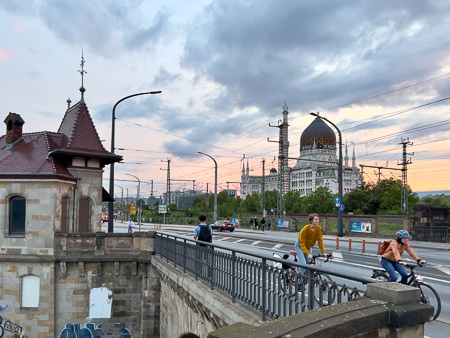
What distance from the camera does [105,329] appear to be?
17.7 metres

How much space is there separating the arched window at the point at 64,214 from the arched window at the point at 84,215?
0.77m

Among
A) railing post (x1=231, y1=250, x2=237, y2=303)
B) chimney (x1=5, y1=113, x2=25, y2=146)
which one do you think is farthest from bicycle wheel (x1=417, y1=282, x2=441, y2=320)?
chimney (x1=5, y1=113, x2=25, y2=146)

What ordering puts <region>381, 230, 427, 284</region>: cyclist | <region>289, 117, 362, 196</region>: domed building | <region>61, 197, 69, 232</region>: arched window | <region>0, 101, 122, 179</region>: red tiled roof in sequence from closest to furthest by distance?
1. <region>381, 230, 427, 284</region>: cyclist
2. <region>0, 101, 122, 179</region>: red tiled roof
3. <region>61, 197, 69, 232</region>: arched window
4. <region>289, 117, 362, 196</region>: domed building

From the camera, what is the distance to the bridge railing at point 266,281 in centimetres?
460

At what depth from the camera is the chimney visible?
67.4 feet

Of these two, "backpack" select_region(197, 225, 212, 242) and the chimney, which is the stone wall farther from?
the chimney

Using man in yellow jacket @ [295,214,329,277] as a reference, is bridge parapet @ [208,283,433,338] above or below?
below

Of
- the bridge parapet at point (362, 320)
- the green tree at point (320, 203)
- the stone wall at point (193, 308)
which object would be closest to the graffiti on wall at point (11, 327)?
the stone wall at point (193, 308)

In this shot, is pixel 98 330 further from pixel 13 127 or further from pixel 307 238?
pixel 307 238

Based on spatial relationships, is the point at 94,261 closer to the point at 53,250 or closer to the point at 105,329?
the point at 53,250

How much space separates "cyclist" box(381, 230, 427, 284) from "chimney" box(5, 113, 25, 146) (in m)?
18.5

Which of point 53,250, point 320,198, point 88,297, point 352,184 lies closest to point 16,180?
point 53,250

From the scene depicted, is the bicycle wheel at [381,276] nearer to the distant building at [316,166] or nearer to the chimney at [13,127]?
the chimney at [13,127]

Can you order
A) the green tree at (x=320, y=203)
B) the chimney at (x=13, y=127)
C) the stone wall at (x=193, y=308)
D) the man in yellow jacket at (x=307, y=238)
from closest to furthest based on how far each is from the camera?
1. the stone wall at (x=193, y=308)
2. the man in yellow jacket at (x=307, y=238)
3. the chimney at (x=13, y=127)
4. the green tree at (x=320, y=203)
